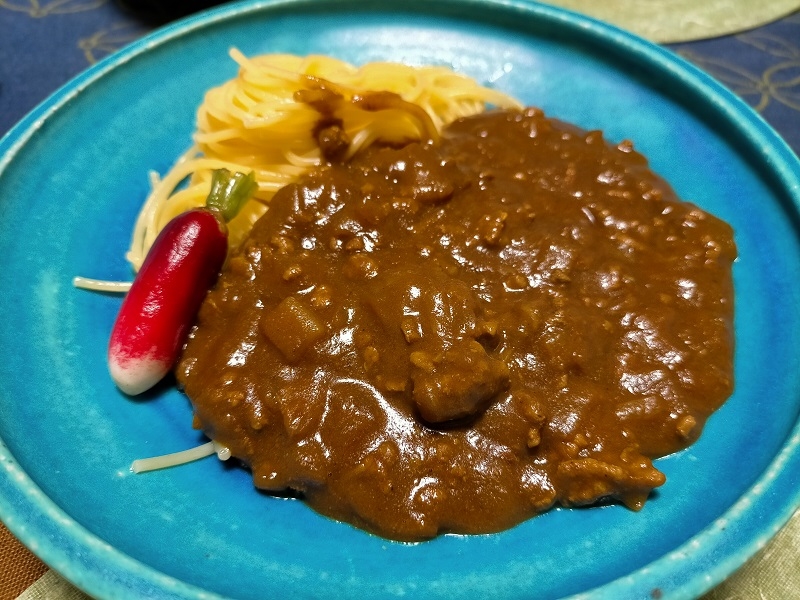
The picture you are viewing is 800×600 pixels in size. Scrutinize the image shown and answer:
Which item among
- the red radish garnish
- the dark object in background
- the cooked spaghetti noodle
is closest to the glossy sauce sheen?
the red radish garnish

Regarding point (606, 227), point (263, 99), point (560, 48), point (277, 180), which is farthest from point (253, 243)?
point (560, 48)

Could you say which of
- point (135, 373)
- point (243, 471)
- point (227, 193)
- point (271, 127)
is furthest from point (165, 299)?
point (271, 127)

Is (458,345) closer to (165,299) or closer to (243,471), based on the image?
(243,471)

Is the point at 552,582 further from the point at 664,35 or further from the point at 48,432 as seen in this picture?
the point at 664,35

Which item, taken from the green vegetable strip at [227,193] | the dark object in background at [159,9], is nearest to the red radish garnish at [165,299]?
the green vegetable strip at [227,193]

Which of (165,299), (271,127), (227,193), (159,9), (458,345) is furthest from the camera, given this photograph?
(159,9)

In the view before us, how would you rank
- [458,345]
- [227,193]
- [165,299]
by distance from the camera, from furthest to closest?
[227,193] → [165,299] → [458,345]

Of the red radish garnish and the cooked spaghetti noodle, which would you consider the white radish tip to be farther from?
the cooked spaghetti noodle
